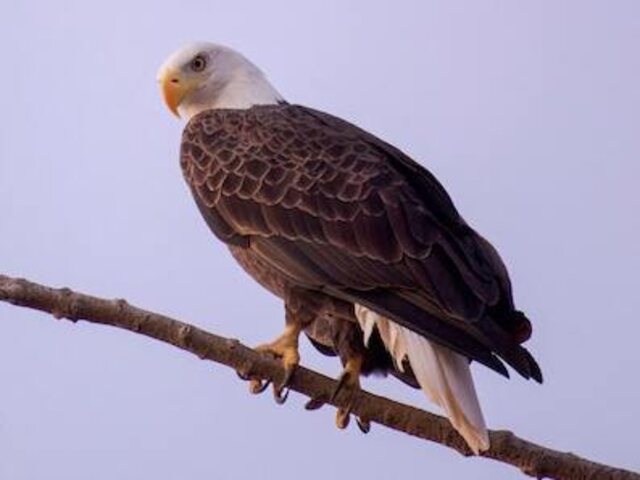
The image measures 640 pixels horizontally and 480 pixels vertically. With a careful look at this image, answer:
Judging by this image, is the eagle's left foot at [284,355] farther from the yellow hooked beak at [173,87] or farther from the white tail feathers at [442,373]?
the yellow hooked beak at [173,87]

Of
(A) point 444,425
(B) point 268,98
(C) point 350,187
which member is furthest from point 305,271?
(B) point 268,98

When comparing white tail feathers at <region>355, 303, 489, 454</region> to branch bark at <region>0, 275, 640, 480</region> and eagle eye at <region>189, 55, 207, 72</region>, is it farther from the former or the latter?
eagle eye at <region>189, 55, 207, 72</region>

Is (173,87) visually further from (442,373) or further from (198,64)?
(442,373)

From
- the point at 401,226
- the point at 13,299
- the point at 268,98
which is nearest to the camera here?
the point at 13,299

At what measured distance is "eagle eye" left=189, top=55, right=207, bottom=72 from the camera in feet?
18.5

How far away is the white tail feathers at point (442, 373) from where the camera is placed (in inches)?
164

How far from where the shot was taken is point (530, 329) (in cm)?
442

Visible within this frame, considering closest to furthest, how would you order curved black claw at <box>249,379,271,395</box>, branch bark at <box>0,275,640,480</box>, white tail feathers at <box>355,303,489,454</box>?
1. branch bark at <box>0,275,640,480</box>
2. white tail feathers at <box>355,303,489,454</box>
3. curved black claw at <box>249,379,271,395</box>

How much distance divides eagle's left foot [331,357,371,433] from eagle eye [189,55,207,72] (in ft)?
4.65

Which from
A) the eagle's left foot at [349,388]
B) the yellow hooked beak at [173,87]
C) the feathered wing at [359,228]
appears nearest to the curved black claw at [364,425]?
the eagle's left foot at [349,388]

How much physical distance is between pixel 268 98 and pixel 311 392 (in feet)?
4.96

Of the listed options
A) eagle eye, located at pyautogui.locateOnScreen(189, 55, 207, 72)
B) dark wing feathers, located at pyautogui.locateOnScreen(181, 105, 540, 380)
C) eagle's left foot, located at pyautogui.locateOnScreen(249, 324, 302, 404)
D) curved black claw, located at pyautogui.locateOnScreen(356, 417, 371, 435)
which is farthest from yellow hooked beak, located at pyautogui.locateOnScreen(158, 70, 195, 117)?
curved black claw, located at pyautogui.locateOnScreen(356, 417, 371, 435)

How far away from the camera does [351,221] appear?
15.6 ft

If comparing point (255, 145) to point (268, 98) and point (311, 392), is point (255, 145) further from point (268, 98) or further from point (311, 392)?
point (311, 392)
